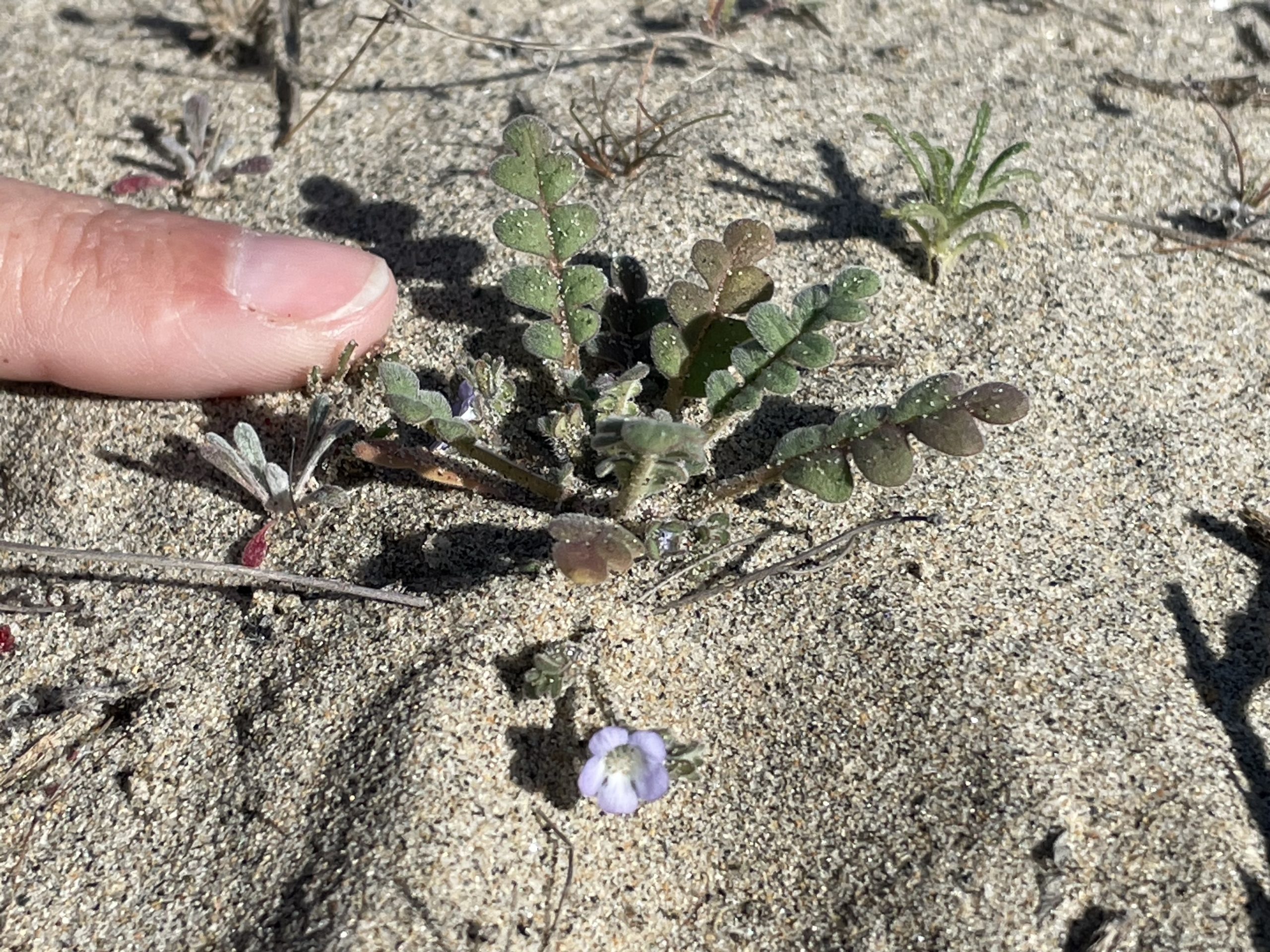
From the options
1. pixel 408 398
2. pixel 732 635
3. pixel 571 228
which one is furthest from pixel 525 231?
pixel 732 635

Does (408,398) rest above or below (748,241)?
below

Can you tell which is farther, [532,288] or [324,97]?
[324,97]

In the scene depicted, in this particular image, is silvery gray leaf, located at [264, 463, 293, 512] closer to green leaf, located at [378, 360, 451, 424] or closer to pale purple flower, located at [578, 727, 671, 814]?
green leaf, located at [378, 360, 451, 424]

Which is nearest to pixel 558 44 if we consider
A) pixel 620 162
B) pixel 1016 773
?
pixel 620 162

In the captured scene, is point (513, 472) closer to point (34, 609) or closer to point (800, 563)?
point (800, 563)

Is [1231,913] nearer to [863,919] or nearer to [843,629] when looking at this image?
[863,919]

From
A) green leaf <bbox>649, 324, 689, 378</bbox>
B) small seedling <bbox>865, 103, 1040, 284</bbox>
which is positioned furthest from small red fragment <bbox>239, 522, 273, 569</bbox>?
small seedling <bbox>865, 103, 1040, 284</bbox>
